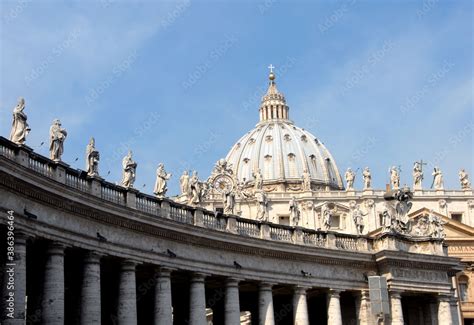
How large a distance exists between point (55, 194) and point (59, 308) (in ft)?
16.7

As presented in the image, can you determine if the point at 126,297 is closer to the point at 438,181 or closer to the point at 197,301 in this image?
the point at 197,301

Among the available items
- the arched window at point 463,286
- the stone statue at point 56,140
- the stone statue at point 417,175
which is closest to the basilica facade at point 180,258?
the stone statue at point 56,140

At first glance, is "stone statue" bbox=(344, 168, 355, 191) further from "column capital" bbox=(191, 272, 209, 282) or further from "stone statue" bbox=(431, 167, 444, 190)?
→ "column capital" bbox=(191, 272, 209, 282)

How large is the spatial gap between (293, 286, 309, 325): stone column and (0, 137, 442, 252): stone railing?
3.18 meters

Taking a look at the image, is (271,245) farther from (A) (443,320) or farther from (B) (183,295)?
(A) (443,320)

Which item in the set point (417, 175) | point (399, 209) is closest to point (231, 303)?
point (399, 209)

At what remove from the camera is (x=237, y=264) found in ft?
160

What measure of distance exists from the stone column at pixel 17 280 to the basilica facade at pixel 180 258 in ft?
0.17

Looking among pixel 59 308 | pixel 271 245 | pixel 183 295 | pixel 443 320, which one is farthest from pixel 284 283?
pixel 59 308

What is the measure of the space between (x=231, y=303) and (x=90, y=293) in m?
11.3

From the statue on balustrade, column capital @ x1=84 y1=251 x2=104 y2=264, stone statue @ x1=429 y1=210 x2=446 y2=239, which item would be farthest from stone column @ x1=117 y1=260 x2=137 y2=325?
stone statue @ x1=429 y1=210 x2=446 y2=239

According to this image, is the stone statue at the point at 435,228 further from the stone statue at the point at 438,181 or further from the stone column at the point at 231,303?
the stone statue at the point at 438,181

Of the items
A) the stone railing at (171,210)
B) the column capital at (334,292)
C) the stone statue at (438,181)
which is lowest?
the column capital at (334,292)

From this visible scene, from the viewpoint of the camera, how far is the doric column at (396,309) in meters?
54.6
